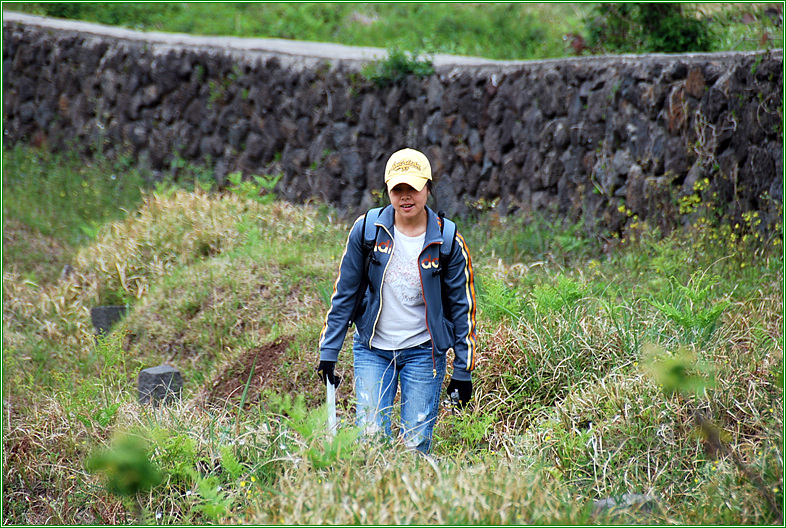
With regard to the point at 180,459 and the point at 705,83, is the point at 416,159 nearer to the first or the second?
the point at 180,459

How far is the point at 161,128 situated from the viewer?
38.0ft

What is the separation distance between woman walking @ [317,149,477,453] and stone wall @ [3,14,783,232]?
4.01 m

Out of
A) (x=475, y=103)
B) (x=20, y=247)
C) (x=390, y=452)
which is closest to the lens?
(x=390, y=452)

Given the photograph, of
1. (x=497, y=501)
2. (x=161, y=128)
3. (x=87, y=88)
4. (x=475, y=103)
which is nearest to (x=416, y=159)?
(x=497, y=501)

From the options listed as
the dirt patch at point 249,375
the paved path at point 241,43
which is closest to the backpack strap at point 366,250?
the dirt patch at point 249,375

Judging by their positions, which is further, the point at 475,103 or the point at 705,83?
the point at 475,103

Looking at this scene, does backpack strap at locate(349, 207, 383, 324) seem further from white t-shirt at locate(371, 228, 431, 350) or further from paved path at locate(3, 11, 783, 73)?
paved path at locate(3, 11, 783, 73)

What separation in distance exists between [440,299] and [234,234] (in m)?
4.76

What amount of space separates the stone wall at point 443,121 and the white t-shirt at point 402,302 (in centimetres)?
418

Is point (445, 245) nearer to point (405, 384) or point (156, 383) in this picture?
point (405, 384)

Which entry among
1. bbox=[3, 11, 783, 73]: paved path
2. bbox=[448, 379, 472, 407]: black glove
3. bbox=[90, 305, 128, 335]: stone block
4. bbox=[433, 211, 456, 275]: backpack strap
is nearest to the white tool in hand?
bbox=[448, 379, 472, 407]: black glove

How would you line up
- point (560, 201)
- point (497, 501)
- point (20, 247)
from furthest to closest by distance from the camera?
point (20, 247) → point (560, 201) → point (497, 501)

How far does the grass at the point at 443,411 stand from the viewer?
305 cm

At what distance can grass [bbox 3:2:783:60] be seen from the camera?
482 inches
